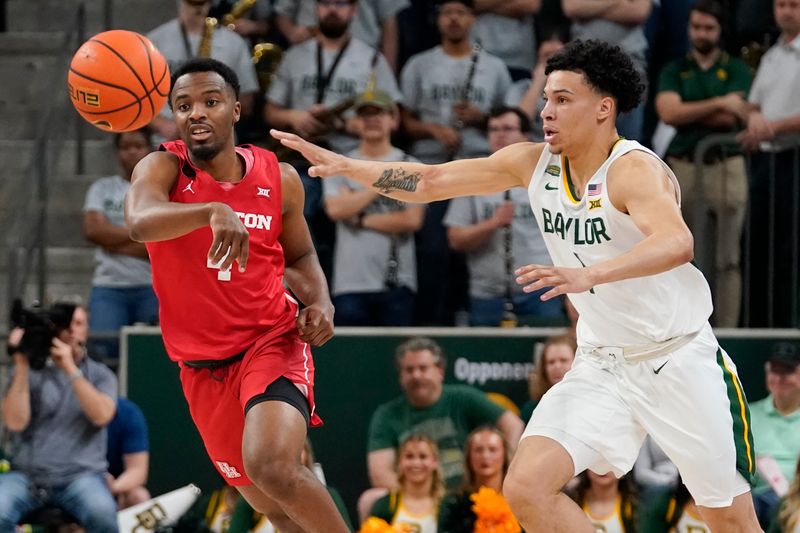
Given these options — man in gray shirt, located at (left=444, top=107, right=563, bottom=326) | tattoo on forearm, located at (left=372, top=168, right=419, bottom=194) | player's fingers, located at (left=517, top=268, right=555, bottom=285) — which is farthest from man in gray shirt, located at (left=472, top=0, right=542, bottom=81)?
player's fingers, located at (left=517, top=268, right=555, bottom=285)

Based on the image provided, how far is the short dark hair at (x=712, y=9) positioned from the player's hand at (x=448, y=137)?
2.04m

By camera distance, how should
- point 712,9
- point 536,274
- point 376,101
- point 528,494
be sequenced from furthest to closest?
point 712,9, point 376,101, point 528,494, point 536,274

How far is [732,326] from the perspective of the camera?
10.2 meters

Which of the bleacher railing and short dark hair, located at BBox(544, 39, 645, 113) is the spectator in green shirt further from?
short dark hair, located at BBox(544, 39, 645, 113)

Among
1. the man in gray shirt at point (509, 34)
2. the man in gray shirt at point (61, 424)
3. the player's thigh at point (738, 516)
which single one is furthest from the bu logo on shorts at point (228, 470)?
the man in gray shirt at point (509, 34)

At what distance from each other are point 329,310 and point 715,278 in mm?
4604

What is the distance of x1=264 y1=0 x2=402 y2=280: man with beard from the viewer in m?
10.5

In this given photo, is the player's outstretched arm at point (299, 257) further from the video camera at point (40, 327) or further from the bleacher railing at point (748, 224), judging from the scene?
the bleacher railing at point (748, 224)

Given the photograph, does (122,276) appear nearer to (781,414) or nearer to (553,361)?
(553,361)

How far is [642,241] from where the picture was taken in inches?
215

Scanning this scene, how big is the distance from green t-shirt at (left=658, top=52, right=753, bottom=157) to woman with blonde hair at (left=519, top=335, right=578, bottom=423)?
2069 mm

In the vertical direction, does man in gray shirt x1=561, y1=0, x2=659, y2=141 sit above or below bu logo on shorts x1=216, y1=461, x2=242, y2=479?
above

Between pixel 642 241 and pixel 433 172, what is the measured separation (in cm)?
123

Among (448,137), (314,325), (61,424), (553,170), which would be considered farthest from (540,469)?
(448,137)
